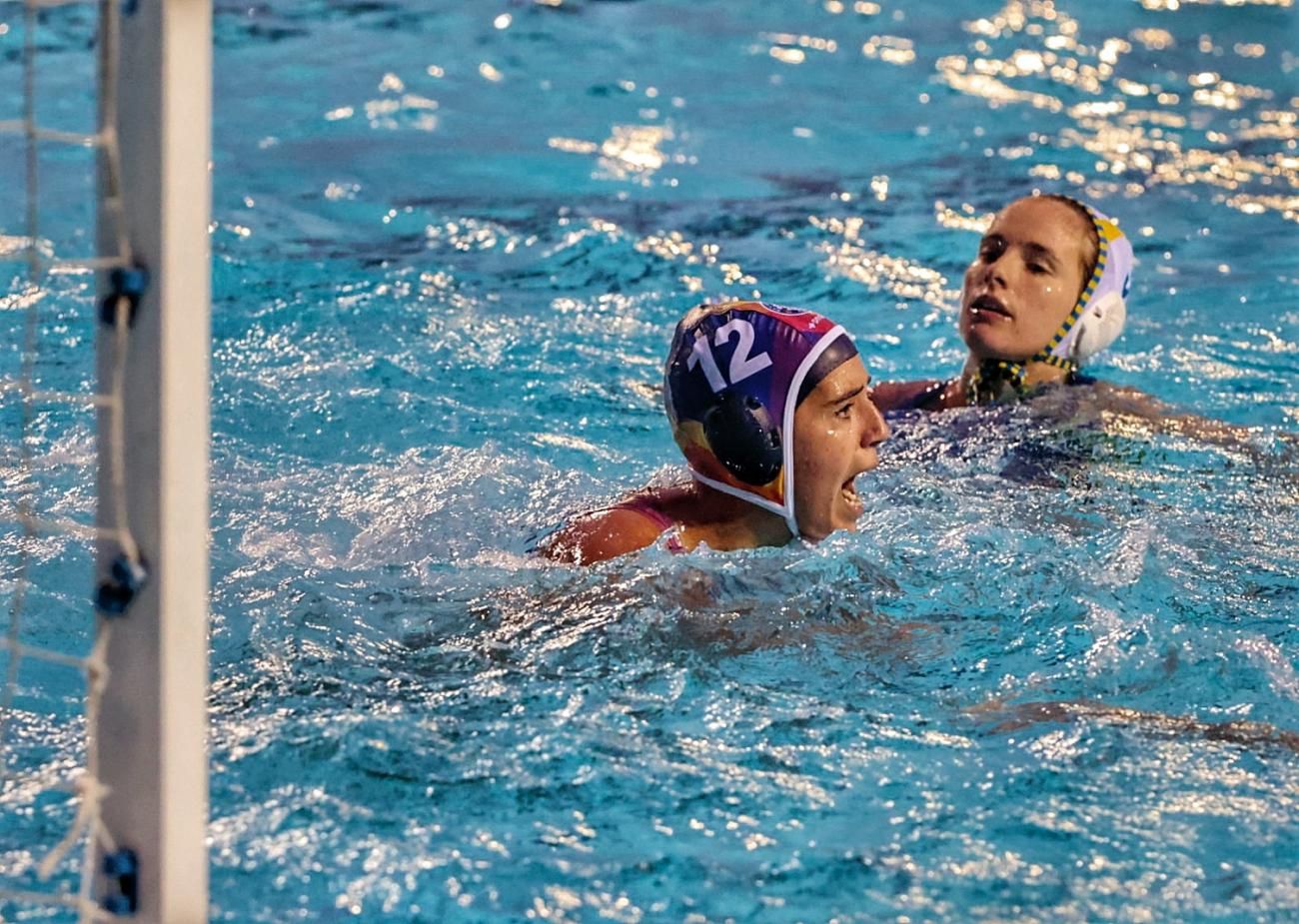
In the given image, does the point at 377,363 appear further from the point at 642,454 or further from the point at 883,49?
the point at 883,49

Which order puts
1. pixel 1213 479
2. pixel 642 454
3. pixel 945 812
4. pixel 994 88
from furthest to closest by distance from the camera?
pixel 994 88, pixel 642 454, pixel 1213 479, pixel 945 812

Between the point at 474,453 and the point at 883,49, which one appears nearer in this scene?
the point at 474,453

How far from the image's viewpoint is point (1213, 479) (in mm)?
5012

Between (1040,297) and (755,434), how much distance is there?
201 centimetres

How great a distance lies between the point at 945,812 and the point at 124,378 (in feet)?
6.13

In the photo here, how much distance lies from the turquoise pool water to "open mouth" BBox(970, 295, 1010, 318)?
346 millimetres

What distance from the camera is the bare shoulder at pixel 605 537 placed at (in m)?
3.61

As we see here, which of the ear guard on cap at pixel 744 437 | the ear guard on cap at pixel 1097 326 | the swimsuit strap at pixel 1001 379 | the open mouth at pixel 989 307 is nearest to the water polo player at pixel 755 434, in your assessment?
the ear guard on cap at pixel 744 437

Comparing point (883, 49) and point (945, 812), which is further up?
point (883, 49)

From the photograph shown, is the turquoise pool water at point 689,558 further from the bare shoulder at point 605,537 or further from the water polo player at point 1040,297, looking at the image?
the water polo player at point 1040,297

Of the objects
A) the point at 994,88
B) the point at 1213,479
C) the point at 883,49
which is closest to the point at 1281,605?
the point at 1213,479

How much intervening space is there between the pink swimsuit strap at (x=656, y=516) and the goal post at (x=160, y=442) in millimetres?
1824

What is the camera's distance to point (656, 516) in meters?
3.68

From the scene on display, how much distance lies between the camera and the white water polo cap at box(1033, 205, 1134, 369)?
5246mm
